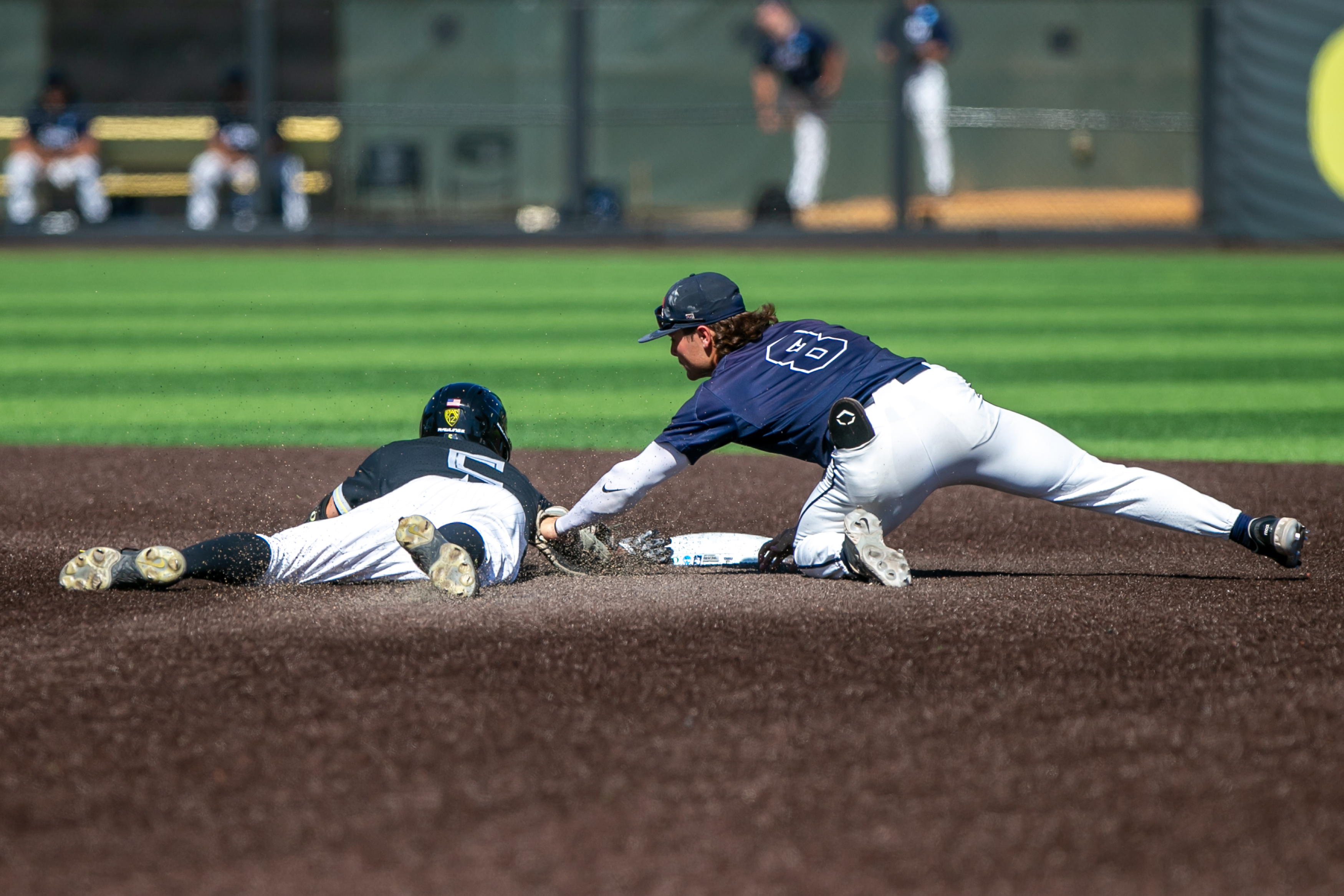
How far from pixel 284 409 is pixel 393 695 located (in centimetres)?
512

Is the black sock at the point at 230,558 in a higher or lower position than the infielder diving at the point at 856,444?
lower

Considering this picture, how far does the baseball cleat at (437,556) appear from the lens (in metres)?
4.02

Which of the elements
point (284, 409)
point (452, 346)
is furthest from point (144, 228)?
point (284, 409)

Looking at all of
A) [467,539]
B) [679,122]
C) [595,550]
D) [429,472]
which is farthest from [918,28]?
[467,539]

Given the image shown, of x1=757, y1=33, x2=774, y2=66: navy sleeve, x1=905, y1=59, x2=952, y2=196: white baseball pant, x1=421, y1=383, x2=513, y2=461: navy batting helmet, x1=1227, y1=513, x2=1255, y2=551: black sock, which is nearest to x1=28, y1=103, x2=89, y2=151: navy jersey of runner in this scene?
x1=757, y1=33, x2=774, y2=66: navy sleeve

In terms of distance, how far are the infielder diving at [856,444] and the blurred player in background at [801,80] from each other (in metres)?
13.5

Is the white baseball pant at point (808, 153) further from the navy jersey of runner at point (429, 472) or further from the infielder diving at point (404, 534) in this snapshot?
the navy jersey of runner at point (429, 472)

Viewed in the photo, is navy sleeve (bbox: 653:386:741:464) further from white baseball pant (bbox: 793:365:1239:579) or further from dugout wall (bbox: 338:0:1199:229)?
dugout wall (bbox: 338:0:1199:229)

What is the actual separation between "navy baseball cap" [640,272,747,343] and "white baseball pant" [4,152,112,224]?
1640cm

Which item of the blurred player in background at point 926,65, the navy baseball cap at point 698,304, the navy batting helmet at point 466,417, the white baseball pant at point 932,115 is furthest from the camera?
the white baseball pant at point 932,115

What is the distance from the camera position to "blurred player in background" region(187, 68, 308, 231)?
62.6 ft

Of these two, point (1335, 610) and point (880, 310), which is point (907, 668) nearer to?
point (1335, 610)

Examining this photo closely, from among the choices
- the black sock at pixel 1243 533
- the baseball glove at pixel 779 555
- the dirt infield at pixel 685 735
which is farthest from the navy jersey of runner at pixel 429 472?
the black sock at pixel 1243 533

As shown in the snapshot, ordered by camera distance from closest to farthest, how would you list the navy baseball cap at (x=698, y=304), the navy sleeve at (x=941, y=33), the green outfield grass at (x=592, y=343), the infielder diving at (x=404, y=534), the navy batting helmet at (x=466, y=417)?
the infielder diving at (x=404, y=534), the navy baseball cap at (x=698, y=304), the navy batting helmet at (x=466, y=417), the green outfield grass at (x=592, y=343), the navy sleeve at (x=941, y=33)
